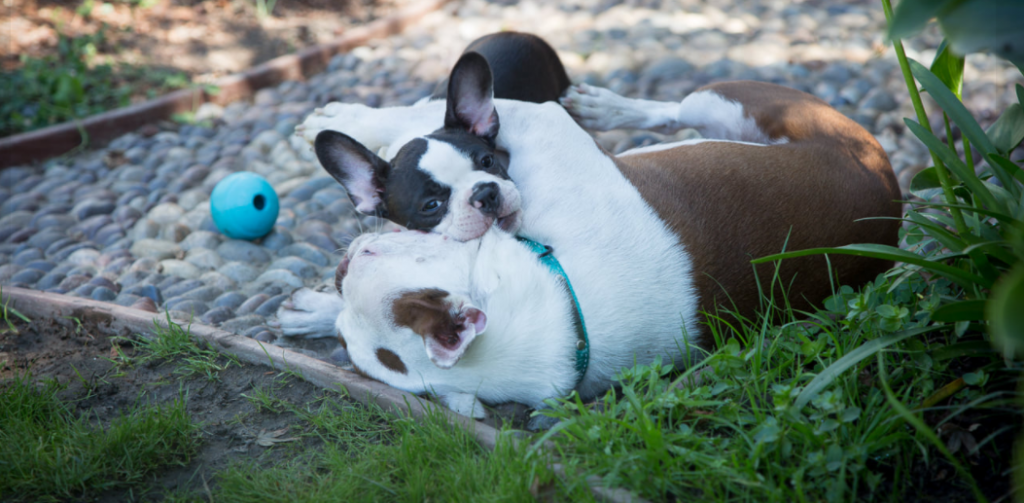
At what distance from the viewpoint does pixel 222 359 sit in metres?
3.00

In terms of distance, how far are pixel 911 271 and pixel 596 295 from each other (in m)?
1.04

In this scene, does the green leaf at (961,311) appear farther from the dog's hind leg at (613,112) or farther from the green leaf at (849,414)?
the dog's hind leg at (613,112)

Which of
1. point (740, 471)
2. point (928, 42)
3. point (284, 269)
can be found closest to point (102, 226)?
point (284, 269)

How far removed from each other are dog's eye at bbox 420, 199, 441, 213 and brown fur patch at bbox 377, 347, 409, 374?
0.63 meters

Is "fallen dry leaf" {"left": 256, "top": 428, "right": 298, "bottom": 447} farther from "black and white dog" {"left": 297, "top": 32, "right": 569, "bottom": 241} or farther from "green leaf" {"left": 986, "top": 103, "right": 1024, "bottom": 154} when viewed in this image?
"green leaf" {"left": 986, "top": 103, "right": 1024, "bottom": 154}

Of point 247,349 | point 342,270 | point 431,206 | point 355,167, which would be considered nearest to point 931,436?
point 431,206

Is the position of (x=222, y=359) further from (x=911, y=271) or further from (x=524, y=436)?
(x=911, y=271)

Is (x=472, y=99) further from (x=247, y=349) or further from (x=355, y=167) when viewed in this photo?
(x=247, y=349)

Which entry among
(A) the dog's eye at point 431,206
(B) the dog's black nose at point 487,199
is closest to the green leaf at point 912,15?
(B) the dog's black nose at point 487,199

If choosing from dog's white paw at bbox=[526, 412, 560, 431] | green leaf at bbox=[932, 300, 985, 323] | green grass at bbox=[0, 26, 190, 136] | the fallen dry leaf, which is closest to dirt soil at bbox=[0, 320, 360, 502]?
the fallen dry leaf

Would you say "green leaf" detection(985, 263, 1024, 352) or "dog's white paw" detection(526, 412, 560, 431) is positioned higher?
"green leaf" detection(985, 263, 1024, 352)

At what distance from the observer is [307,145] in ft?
16.1

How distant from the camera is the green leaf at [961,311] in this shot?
6.42ft

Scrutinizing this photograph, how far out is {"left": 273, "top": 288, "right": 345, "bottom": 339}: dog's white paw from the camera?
3.24 meters
